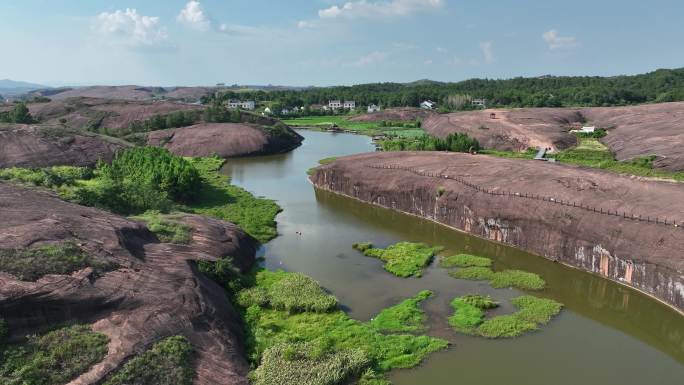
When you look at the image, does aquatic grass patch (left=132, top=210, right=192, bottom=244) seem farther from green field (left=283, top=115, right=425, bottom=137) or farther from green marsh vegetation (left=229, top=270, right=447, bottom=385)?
green field (left=283, top=115, right=425, bottom=137)

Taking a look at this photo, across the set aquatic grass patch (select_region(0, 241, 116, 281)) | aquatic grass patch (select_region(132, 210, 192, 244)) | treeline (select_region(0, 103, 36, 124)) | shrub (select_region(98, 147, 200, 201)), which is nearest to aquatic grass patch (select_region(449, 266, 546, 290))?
aquatic grass patch (select_region(132, 210, 192, 244))

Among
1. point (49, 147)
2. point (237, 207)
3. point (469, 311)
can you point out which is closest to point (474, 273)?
point (469, 311)

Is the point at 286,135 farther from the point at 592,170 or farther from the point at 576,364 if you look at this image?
the point at 576,364

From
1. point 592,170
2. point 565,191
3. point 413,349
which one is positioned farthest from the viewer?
point 592,170

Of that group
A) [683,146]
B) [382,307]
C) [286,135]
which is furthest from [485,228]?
[286,135]

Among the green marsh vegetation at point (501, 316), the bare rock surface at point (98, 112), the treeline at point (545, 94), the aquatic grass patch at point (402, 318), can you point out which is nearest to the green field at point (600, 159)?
the green marsh vegetation at point (501, 316)

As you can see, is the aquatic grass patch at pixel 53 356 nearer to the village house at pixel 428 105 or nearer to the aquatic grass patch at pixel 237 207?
the aquatic grass patch at pixel 237 207

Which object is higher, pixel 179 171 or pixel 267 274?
pixel 179 171
